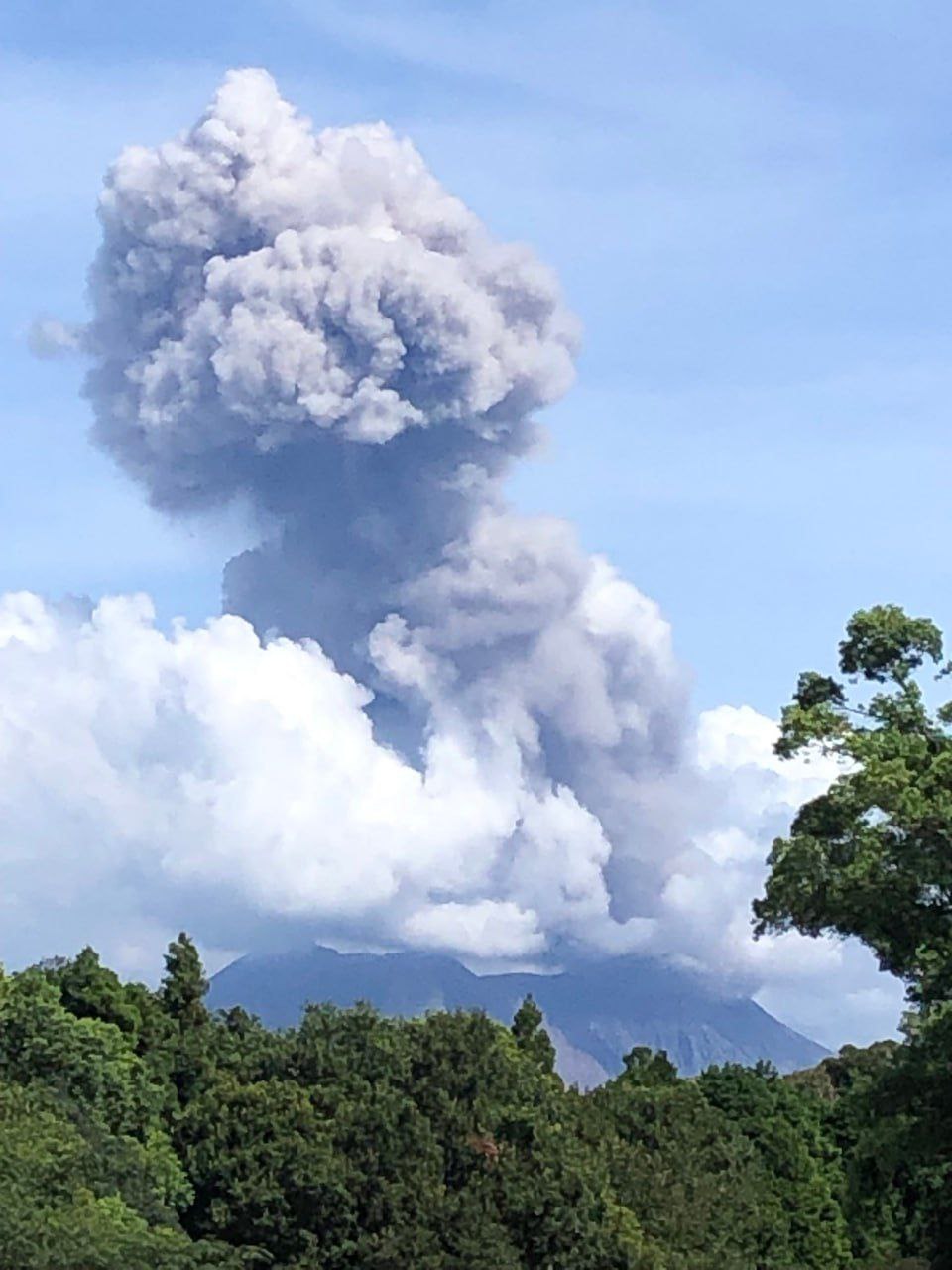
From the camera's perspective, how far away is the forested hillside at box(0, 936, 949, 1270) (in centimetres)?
2970

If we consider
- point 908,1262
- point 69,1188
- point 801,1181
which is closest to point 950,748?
point 69,1188

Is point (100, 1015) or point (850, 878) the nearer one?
point (850, 878)

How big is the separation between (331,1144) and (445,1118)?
7.38ft

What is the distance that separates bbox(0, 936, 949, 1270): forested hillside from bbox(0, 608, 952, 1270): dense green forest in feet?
0.18

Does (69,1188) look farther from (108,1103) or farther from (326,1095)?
(326,1095)

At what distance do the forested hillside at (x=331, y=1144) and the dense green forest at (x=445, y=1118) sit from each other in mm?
54

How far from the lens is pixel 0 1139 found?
94.1 ft

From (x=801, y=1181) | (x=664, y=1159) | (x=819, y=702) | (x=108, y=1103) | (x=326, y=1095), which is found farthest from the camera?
(x=801, y=1181)

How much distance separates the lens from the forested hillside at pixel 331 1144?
97.5ft

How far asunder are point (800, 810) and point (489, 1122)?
43.1 feet

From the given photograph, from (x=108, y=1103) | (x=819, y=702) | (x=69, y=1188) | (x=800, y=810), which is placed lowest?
(x=69, y=1188)

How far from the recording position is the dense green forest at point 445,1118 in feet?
85.1

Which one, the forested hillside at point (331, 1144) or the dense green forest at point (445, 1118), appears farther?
the forested hillside at point (331, 1144)

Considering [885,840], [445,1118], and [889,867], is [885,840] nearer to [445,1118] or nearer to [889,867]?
[889,867]
